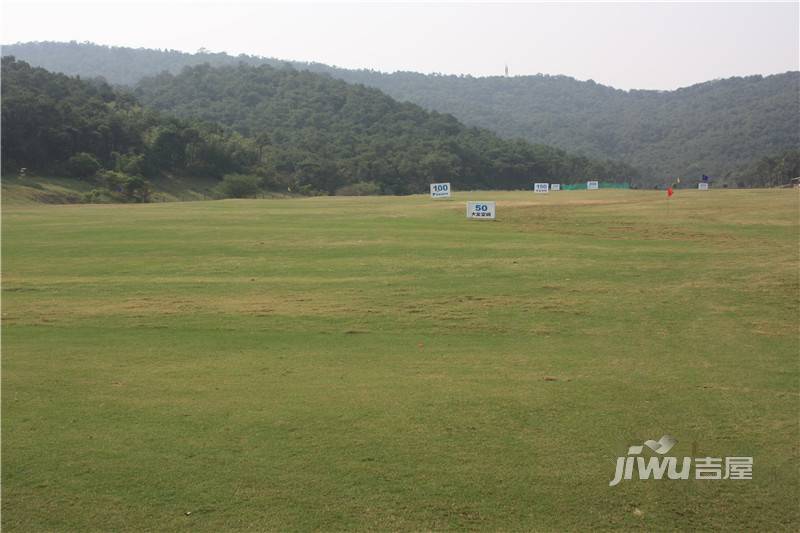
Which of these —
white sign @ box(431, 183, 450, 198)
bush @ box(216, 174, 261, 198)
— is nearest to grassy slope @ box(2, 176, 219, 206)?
bush @ box(216, 174, 261, 198)

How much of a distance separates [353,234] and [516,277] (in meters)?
15.9

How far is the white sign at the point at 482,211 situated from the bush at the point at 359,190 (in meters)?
93.3

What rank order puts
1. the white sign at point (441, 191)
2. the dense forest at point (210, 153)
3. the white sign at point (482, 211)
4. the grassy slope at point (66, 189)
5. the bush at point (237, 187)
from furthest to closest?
the bush at point (237, 187)
the dense forest at point (210, 153)
the white sign at point (441, 191)
the grassy slope at point (66, 189)
the white sign at point (482, 211)

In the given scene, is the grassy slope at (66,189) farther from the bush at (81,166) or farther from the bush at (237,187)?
the bush at (237,187)

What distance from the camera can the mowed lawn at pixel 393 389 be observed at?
9258 mm

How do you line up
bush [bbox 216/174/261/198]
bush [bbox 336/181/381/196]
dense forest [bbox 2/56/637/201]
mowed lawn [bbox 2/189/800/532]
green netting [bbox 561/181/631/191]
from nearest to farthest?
mowed lawn [bbox 2/189/800/532] < dense forest [bbox 2/56/637/201] < bush [bbox 216/174/261/198] < green netting [bbox 561/181/631/191] < bush [bbox 336/181/381/196]

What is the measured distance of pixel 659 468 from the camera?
405 inches

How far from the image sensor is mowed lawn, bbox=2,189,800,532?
926 cm

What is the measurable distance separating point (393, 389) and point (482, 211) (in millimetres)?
39364

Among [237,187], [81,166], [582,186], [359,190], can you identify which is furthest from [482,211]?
[582,186]

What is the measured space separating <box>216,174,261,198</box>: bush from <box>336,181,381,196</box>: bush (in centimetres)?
2682

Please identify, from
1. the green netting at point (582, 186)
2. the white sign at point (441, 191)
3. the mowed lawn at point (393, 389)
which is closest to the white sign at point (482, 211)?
the mowed lawn at point (393, 389)

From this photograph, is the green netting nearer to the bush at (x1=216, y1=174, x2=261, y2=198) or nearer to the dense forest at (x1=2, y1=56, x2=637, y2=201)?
the dense forest at (x1=2, y1=56, x2=637, y2=201)

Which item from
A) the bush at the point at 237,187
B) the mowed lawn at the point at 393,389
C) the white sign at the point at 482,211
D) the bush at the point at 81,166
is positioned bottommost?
the mowed lawn at the point at 393,389
